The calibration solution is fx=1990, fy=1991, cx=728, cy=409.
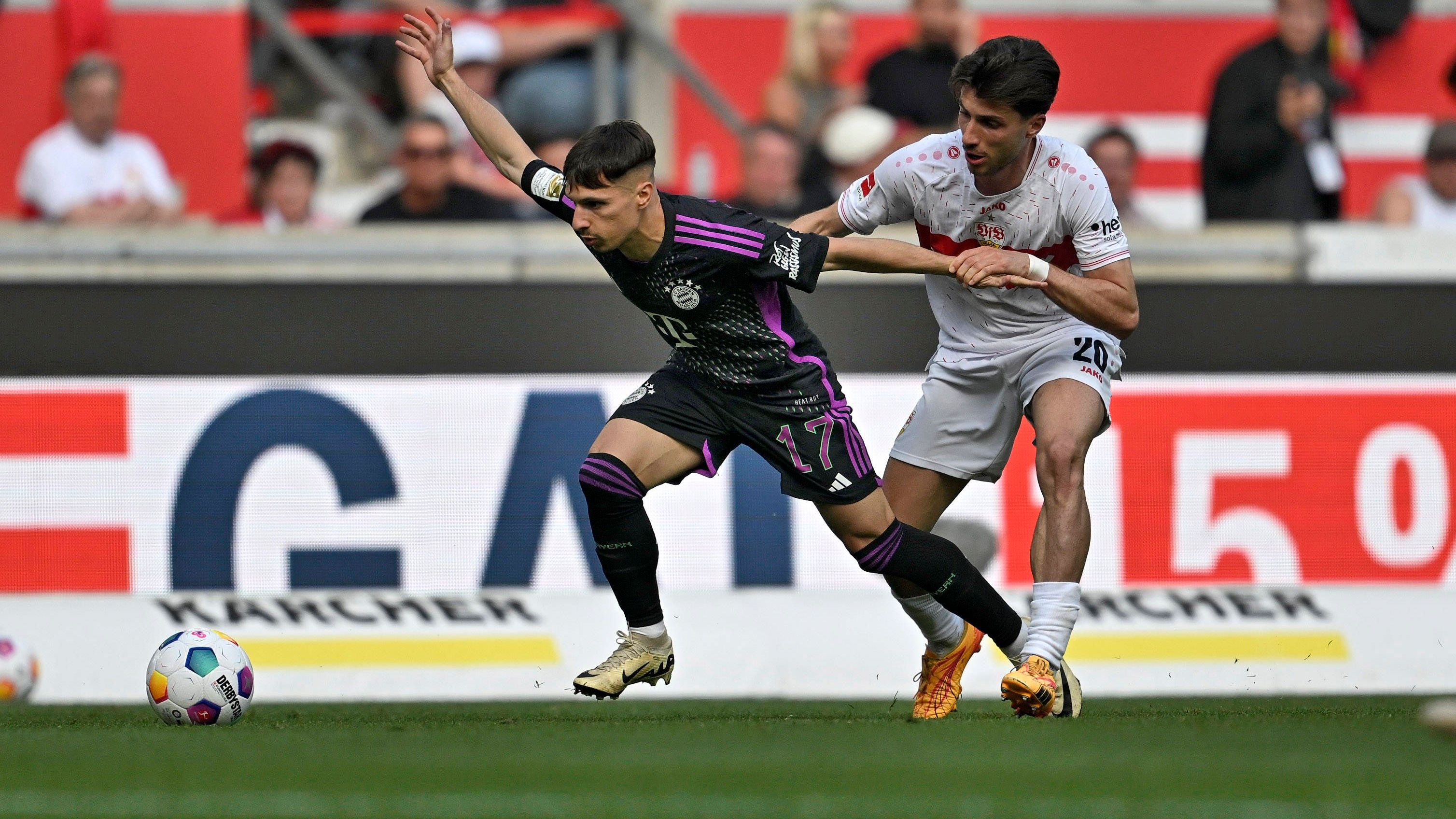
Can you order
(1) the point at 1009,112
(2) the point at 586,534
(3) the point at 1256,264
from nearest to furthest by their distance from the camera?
(1) the point at 1009,112, (2) the point at 586,534, (3) the point at 1256,264

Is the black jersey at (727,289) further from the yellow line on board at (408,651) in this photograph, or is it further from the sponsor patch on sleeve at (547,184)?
the yellow line on board at (408,651)

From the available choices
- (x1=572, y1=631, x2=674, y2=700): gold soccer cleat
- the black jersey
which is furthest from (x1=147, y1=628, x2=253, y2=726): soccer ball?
the black jersey

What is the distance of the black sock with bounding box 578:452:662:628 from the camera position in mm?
6383

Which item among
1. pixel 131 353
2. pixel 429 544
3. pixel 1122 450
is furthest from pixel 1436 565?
pixel 131 353

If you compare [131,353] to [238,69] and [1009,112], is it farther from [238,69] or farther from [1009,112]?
[1009,112]

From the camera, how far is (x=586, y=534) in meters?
8.87

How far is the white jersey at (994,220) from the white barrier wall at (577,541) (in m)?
2.13

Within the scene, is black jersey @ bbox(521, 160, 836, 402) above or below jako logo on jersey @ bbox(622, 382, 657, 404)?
above

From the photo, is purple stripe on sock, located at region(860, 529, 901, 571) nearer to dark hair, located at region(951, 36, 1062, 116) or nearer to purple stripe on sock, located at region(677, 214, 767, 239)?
purple stripe on sock, located at region(677, 214, 767, 239)

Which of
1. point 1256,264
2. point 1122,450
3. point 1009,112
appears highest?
point 1009,112

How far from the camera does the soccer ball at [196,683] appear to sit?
21.3ft

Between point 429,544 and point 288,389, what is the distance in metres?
0.95

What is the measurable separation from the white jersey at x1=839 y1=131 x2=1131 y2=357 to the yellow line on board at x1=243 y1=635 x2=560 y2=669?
2740 mm

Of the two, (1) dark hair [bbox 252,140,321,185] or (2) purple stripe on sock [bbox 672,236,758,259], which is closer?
(2) purple stripe on sock [bbox 672,236,758,259]
